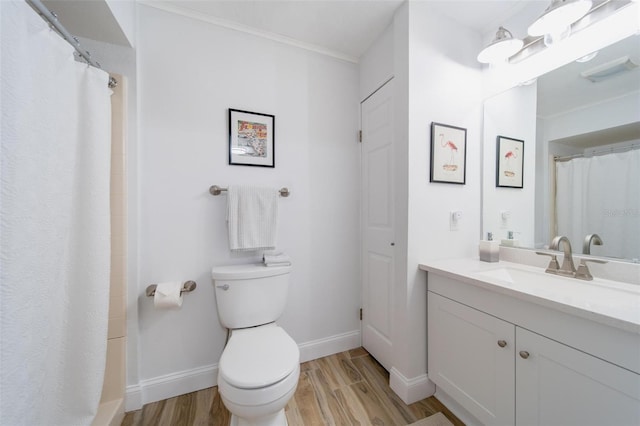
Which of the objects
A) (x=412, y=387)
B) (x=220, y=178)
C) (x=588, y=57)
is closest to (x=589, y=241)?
(x=588, y=57)

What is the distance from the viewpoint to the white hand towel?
1422 millimetres

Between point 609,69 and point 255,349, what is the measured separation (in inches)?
85.0

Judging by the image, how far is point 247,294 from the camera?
4.34 ft

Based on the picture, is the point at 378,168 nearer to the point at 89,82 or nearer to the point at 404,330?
the point at 404,330

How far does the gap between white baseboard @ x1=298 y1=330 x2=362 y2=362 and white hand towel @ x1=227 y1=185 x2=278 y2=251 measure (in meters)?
0.84

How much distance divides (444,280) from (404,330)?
1.28 feet

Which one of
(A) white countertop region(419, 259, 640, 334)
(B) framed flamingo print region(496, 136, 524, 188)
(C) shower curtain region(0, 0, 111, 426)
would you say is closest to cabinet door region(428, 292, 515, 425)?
(A) white countertop region(419, 259, 640, 334)

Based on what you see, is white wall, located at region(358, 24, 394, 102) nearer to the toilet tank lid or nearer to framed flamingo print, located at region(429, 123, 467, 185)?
framed flamingo print, located at region(429, 123, 467, 185)

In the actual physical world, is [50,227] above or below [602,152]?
below

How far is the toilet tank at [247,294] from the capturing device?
4.28ft

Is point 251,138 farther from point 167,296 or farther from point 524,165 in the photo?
point 524,165

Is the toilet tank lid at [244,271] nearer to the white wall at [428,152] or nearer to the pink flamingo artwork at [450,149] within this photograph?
the white wall at [428,152]

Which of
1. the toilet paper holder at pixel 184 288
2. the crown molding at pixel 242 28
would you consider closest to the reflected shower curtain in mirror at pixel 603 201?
the crown molding at pixel 242 28

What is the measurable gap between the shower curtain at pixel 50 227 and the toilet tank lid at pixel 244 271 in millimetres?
486
